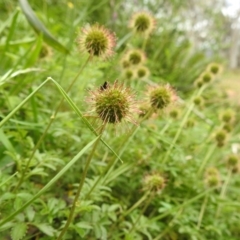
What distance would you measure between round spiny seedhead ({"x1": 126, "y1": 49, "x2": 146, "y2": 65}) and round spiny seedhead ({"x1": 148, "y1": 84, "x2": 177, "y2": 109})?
364 mm

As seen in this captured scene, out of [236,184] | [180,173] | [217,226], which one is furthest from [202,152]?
[217,226]

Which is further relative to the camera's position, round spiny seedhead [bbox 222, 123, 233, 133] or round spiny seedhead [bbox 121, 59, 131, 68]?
round spiny seedhead [bbox 222, 123, 233, 133]

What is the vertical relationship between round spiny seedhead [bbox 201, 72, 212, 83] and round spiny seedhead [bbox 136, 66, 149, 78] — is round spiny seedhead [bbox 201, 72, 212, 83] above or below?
above

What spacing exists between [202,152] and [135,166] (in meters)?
0.56

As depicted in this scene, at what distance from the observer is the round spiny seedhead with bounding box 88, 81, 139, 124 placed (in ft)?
2.02

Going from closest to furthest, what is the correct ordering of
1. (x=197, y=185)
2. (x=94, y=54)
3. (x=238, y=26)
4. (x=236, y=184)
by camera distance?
(x=94, y=54) → (x=197, y=185) → (x=236, y=184) → (x=238, y=26)

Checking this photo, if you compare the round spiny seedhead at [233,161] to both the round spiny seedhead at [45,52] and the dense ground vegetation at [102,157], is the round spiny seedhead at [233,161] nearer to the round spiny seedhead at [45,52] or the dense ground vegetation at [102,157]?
the dense ground vegetation at [102,157]

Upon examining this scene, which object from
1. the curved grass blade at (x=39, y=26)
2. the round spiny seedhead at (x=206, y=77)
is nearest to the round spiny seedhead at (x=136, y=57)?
the curved grass blade at (x=39, y=26)

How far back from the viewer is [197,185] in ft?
4.00

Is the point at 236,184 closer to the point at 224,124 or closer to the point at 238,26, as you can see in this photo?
the point at 224,124

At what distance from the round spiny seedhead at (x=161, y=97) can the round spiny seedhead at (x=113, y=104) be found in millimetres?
209

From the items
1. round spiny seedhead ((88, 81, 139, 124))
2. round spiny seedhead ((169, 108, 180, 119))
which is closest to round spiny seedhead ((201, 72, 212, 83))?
round spiny seedhead ((169, 108, 180, 119))

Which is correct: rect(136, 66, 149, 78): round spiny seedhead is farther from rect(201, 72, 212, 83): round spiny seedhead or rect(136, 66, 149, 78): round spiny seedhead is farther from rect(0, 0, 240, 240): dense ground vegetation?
rect(201, 72, 212, 83): round spiny seedhead

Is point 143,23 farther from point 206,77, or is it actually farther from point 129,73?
point 206,77
